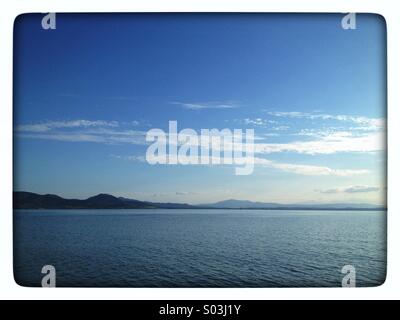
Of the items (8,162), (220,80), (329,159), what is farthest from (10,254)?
(329,159)

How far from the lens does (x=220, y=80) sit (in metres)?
4.67

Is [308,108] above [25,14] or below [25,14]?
below

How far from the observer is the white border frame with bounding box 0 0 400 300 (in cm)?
304

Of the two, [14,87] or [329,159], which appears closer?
[14,87]

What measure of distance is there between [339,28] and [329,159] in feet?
5.01
